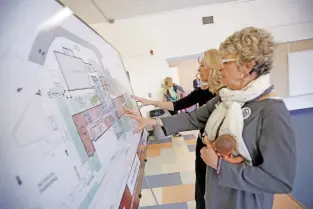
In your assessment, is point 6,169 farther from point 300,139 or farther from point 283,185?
point 300,139

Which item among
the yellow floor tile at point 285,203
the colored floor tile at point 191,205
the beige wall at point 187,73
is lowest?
the yellow floor tile at point 285,203

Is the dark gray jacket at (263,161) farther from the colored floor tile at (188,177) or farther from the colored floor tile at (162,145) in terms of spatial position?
the colored floor tile at (162,145)

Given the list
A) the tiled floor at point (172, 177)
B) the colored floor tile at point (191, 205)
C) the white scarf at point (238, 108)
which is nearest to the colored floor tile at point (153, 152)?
the tiled floor at point (172, 177)

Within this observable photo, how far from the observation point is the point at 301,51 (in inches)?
240

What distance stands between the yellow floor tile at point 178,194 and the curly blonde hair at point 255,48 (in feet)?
6.59

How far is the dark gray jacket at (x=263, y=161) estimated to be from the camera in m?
0.83

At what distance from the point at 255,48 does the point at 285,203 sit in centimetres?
194

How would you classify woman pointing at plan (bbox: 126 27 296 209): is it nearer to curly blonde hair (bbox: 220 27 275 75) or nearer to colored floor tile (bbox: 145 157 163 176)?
curly blonde hair (bbox: 220 27 275 75)

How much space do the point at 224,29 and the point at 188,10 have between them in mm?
1047

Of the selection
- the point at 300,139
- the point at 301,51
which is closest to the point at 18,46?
the point at 300,139

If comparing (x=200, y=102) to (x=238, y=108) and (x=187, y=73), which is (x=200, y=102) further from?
(x=187, y=73)

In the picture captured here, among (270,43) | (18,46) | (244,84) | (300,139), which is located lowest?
(300,139)

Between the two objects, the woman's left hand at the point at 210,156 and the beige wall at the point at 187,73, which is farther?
the beige wall at the point at 187,73

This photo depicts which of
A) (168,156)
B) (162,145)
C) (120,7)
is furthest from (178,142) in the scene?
(120,7)
